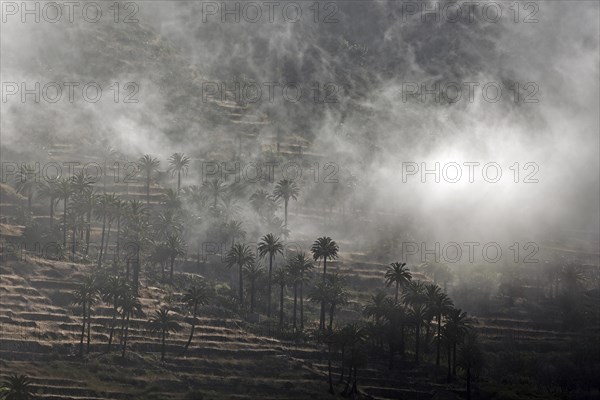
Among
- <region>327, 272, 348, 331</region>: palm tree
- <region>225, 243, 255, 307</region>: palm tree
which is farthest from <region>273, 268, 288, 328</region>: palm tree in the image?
<region>327, 272, 348, 331</region>: palm tree

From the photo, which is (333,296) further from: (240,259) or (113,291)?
(113,291)

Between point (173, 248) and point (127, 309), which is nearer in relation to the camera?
point (127, 309)

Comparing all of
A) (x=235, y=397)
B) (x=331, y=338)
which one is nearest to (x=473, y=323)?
(x=331, y=338)

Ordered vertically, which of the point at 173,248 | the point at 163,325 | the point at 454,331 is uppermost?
the point at 173,248

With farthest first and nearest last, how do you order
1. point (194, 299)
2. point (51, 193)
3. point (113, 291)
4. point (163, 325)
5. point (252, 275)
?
point (51, 193) → point (252, 275) → point (194, 299) → point (113, 291) → point (163, 325)

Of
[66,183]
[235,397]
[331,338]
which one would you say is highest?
[66,183]

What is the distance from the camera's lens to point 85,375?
142375 millimetres

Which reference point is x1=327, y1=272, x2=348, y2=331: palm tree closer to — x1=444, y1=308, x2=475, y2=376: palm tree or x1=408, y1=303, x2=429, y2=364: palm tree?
x1=408, y1=303, x2=429, y2=364: palm tree

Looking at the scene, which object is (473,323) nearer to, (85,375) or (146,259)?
(146,259)

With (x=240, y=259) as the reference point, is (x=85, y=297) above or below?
below

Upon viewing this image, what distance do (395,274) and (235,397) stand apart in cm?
4326

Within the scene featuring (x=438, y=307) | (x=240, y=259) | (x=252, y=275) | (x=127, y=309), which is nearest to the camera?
(x=127, y=309)

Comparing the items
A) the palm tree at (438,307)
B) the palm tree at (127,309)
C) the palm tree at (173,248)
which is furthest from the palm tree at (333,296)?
the palm tree at (127,309)

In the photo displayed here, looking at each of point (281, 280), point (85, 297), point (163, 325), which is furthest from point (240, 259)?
point (85, 297)
